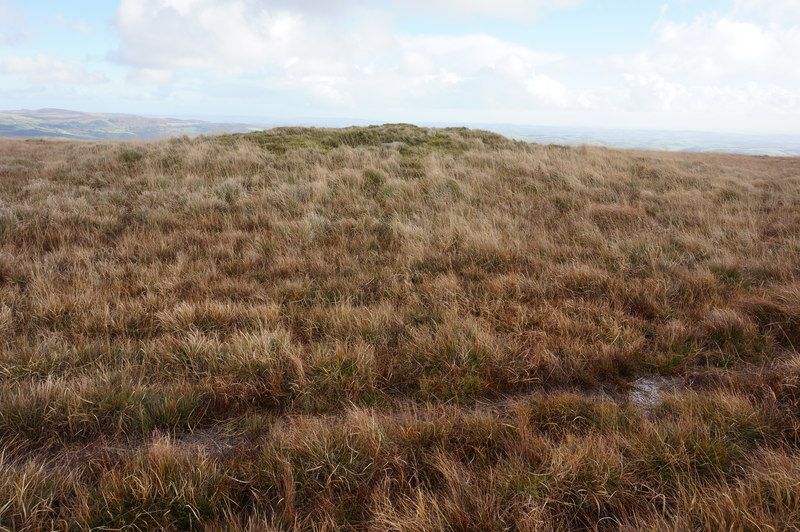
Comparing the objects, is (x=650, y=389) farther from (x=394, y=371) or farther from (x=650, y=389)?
(x=394, y=371)

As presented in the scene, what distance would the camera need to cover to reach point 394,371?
291 cm

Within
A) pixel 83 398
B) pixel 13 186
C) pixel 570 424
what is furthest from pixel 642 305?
pixel 13 186

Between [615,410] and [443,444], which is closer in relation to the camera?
[443,444]

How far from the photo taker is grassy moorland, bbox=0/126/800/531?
5.93 feet

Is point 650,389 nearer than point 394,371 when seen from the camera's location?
Yes

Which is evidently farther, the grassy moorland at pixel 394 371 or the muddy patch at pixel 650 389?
the muddy patch at pixel 650 389

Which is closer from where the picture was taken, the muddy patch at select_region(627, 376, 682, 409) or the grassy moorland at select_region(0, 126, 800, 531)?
the grassy moorland at select_region(0, 126, 800, 531)

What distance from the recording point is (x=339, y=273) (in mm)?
4676

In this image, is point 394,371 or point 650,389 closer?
point 650,389

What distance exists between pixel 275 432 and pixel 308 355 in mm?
769

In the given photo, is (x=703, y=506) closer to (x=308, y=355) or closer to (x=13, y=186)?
(x=308, y=355)

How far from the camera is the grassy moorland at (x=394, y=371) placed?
1807 mm

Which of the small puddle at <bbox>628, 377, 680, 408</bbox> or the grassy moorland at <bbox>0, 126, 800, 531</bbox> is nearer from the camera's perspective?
the grassy moorland at <bbox>0, 126, 800, 531</bbox>

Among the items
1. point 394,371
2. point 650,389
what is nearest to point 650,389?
point 650,389
